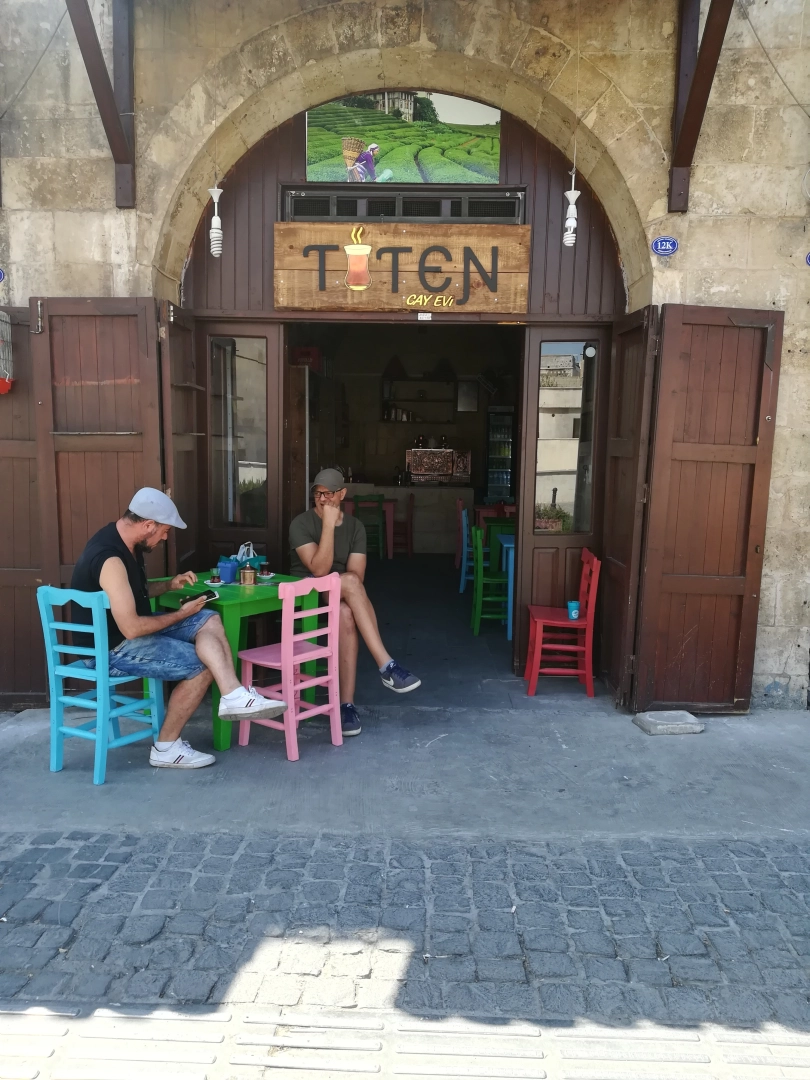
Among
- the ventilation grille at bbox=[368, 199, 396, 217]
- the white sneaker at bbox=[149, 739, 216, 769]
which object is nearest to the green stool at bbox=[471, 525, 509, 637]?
the ventilation grille at bbox=[368, 199, 396, 217]

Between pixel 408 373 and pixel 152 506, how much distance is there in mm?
10854

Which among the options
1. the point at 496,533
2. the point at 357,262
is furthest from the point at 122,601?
the point at 496,533

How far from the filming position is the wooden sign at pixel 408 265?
5.13 m

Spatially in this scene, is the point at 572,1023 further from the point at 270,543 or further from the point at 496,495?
the point at 496,495

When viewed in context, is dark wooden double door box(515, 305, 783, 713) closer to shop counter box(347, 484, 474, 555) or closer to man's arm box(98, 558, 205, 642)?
man's arm box(98, 558, 205, 642)

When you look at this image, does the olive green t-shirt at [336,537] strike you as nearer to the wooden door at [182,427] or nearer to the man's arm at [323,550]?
the man's arm at [323,550]

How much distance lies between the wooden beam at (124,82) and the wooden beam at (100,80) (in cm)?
6

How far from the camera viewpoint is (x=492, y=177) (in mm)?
5172

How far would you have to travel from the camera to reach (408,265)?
515cm

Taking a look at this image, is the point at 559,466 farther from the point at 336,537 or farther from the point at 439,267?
the point at 336,537

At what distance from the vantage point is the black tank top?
388cm

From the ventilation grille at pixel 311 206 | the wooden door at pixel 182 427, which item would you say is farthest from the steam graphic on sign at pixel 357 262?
the wooden door at pixel 182 427

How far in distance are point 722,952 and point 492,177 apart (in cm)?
475

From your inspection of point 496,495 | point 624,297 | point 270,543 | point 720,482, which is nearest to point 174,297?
point 270,543
